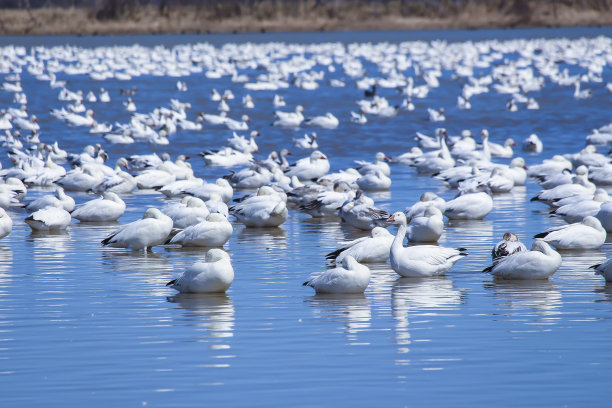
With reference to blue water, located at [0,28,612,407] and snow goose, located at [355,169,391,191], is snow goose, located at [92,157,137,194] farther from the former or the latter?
snow goose, located at [355,169,391,191]

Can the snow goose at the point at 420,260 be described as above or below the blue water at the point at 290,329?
above

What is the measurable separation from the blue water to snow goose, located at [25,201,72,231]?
199 mm

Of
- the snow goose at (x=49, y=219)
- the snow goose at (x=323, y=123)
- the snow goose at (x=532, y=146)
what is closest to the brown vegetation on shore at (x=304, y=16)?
the snow goose at (x=323, y=123)

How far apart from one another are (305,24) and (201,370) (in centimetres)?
8943

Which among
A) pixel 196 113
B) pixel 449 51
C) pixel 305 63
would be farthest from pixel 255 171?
pixel 449 51

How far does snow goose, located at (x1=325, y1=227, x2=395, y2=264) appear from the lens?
12.5 meters

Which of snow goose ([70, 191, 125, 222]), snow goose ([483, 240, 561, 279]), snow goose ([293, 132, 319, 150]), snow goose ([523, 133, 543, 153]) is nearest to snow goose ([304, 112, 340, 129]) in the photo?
snow goose ([293, 132, 319, 150])

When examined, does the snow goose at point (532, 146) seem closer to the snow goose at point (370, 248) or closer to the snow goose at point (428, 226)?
the snow goose at point (428, 226)

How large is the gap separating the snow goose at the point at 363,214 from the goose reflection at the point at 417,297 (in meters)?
3.29

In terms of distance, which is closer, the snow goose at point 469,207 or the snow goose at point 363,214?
the snow goose at point 363,214

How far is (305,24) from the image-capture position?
3780 inches

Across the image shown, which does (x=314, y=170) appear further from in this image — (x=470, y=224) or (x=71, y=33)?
(x=71, y=33)

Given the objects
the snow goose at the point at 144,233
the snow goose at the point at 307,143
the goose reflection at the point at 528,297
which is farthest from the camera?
the snow goose at the point at 307,143

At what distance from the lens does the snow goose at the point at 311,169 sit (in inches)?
885
